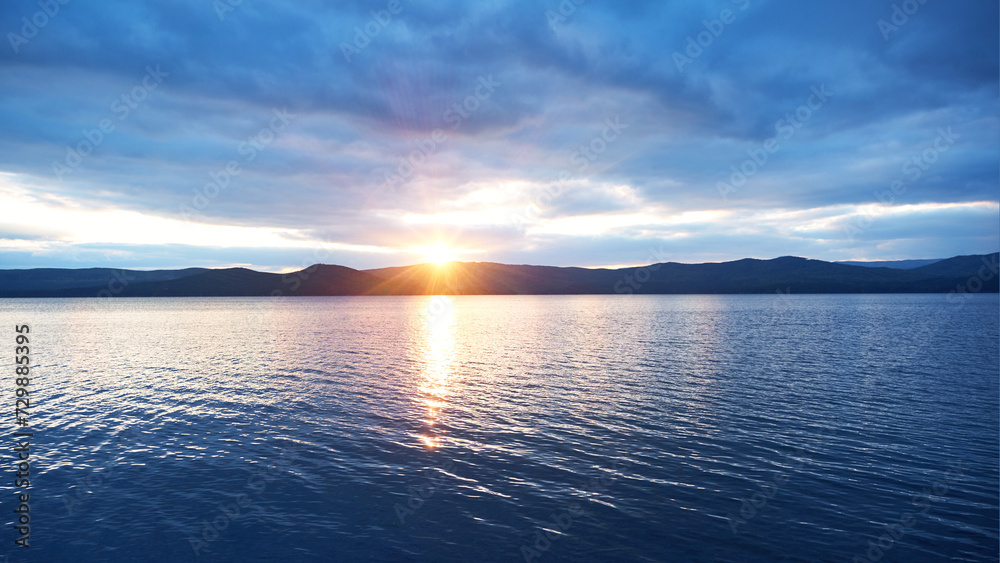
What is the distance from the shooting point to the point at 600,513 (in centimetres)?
2334

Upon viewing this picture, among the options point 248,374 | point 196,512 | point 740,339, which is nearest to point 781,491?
point 196,512

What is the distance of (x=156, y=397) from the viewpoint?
47.7 m

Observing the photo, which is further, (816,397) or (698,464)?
(816,397)

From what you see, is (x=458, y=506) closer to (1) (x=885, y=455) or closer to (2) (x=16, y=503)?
(2) (x=16, y=503)

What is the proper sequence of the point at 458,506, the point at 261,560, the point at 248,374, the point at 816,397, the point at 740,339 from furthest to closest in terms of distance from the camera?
the point at 740,339 < the point at 248,374 < the point at 816,397 < the point at 458,506 < the point at 261,560

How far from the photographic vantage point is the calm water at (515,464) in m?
21.1

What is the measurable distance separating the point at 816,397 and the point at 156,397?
6255cm

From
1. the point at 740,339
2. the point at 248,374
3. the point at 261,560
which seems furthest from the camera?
the point at 740,339

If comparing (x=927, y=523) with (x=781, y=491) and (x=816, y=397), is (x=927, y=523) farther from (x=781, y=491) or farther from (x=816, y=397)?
(x=816, y=397)

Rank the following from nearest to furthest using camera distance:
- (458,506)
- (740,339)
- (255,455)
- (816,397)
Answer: (458,506) → (255,455) → (816,397) → (740,339)

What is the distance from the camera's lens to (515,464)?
96.3 ft

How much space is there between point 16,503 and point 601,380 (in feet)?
155

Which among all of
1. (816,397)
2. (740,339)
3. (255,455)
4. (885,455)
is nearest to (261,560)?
(255,455)

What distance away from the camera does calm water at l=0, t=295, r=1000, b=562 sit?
2106cm
